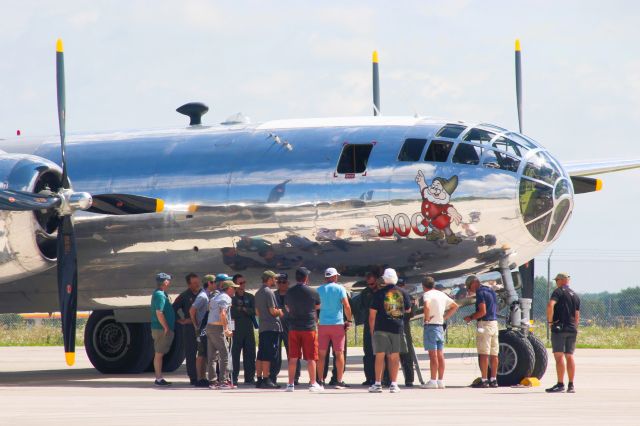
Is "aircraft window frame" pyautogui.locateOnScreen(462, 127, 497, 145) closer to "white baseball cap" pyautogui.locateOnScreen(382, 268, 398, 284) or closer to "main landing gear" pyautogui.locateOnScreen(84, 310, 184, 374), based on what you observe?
"white baseball cap" pyautogui.locateOnScreen(382, 268, 398, 284)

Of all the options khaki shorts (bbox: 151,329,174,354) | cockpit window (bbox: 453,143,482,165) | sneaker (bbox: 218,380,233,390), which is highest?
cockpit window (bbox: 453,143,482,165)

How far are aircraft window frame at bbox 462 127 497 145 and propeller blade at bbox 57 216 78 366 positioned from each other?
727 cm

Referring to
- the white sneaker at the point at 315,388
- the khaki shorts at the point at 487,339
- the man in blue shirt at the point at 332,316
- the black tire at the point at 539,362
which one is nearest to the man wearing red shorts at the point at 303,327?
the white sneaker at the point at 315,388

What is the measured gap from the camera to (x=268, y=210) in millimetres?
22547

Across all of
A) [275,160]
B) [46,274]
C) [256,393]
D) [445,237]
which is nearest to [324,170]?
[275,160]

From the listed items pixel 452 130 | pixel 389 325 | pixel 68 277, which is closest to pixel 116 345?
pixel 68 277

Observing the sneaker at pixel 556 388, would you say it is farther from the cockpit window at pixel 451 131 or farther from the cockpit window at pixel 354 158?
the cockpit window at pixel 354 158

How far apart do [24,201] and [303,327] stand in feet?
18.1

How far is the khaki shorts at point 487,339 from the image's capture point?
1986cm

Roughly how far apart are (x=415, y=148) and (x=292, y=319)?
3.98m

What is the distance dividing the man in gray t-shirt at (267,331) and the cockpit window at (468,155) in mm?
3823

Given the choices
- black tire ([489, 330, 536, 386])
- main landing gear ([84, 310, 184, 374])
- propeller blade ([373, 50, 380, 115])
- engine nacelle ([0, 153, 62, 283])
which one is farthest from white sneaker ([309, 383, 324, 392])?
propeller blade ([373, 50, 380, 115])

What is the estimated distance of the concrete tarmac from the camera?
1480 centimetres

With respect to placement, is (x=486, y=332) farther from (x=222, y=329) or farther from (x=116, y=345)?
(x=116, y=345)
